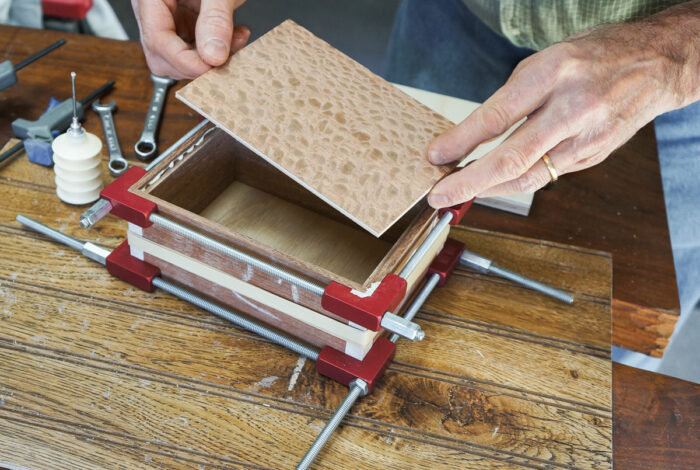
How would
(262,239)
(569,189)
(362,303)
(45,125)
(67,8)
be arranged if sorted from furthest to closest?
(67,8)
(569,189)
(45,125)
(262,239)
(362,303)

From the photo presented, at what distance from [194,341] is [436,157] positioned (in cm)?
40

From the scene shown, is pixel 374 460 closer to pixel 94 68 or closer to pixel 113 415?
pixel 113 415

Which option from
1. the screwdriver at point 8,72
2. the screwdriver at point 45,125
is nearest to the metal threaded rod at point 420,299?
the screwdriver at point 45,125

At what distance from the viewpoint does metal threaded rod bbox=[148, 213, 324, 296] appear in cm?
76

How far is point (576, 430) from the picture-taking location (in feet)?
2.69

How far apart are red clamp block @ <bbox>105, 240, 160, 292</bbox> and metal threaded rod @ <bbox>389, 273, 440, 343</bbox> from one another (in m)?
0.34

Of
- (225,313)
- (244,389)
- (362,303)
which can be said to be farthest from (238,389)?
(362,303)

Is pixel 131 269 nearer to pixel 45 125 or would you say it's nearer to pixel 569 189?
pixel 45 125

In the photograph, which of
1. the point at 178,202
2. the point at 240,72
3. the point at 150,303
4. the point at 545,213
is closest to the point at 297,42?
the point at 240,72

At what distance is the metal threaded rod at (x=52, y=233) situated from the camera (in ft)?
3.09

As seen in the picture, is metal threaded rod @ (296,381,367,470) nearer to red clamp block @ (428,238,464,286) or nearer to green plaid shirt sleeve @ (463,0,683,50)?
red clamp block @ (428,238,464,286)

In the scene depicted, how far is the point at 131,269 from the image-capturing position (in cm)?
90

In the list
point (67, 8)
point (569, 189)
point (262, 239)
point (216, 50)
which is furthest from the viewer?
point (67, 8)

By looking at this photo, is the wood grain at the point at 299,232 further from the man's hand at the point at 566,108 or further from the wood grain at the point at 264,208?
the man's hand at the point at 566,108
